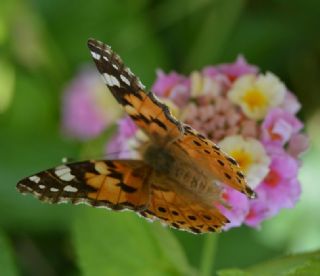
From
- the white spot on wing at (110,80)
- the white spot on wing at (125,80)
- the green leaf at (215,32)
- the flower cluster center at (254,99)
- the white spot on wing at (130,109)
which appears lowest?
the white spot on wing at (130,109)

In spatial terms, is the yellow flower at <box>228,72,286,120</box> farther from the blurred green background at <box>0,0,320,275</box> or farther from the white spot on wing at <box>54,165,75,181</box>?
the blurred green background at <box>0,0,320,275</box>

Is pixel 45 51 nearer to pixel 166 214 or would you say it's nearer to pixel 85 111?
pixel 85 111

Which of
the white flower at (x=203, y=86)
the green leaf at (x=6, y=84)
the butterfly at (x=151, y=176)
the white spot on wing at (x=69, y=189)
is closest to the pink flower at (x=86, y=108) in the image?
the green leaf at (x=6, y=84)

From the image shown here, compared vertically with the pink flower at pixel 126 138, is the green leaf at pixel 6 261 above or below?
below

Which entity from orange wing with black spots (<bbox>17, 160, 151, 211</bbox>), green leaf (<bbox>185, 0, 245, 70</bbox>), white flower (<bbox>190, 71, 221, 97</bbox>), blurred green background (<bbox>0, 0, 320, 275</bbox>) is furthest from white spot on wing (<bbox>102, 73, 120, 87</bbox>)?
green leaf (<bbox>185, 0, 245, 70</bbox>)

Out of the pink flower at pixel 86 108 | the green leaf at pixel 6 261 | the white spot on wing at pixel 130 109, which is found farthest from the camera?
the pink flower at pixel 86 108

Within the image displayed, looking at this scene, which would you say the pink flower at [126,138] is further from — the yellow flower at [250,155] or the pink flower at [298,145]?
the pink flower at [298,145]

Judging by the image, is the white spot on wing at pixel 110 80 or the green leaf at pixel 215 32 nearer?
the white spot on wing at pixel 110 80

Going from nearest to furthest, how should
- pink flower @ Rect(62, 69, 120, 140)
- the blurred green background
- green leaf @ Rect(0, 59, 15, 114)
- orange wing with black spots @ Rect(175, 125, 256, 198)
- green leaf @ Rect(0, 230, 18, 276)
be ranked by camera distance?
orange wing with black spots @ Rect(175, 125, 256, 198) < green leaf @ Rect(0, 230, 18, 276) < the blurred green background < green leaf @ Rect(0, 59, 15, 114) < pink flower @ Rect(62, 69, 120, 140)
